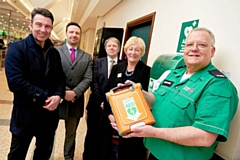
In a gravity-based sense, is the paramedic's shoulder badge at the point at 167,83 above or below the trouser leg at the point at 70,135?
above

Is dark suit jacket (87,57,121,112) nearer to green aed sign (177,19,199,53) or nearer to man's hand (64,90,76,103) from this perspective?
man's hand (64,90,76,103)

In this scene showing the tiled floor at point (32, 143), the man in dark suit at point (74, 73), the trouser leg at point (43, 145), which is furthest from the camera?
the tiled floor at point (32, 143)

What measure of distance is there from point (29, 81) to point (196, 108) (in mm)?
1158

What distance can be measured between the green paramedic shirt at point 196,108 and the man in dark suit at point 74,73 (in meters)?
1.03

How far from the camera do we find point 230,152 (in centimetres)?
108

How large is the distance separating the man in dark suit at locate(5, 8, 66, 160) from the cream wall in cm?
117

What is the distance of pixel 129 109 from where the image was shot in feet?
3.45

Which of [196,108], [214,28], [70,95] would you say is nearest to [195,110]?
[196,108]

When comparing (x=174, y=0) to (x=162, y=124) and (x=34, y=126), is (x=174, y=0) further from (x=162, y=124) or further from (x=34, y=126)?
(x=34, y=126)

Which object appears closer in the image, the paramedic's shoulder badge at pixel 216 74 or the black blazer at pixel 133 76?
the paramedic's shoulder badge at pixel 216 74

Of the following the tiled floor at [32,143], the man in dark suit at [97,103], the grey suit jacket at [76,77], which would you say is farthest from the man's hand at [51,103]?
the tiled floor at [32,143]

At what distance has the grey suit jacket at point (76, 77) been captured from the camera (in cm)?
194

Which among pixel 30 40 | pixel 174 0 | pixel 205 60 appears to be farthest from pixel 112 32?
pixel 205 60

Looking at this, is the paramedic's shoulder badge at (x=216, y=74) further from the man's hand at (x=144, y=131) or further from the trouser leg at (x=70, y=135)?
the trouser leg at (x=70, y=135)
